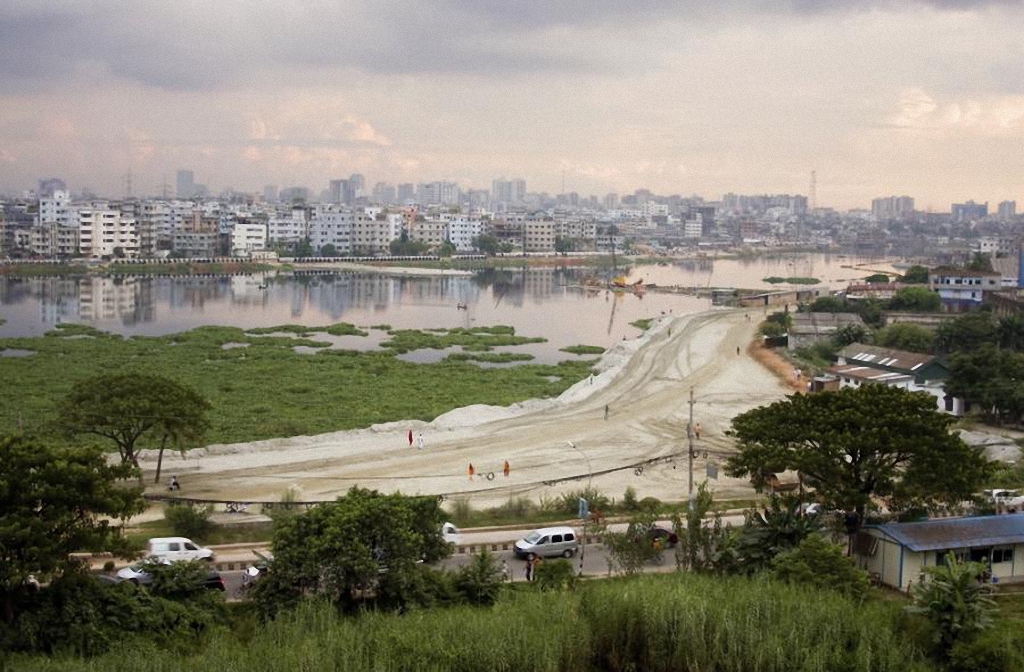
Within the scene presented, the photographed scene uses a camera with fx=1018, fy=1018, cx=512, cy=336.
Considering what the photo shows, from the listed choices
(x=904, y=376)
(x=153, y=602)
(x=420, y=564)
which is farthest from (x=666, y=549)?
(x=904, y=376)

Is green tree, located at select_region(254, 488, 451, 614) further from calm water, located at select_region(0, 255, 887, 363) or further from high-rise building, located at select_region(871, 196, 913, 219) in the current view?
high-rise building, located at select_region(871, 196, 913, 219)

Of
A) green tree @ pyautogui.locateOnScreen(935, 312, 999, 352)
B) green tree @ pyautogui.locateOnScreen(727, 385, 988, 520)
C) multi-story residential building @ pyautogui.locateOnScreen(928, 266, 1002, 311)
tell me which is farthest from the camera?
multi-story residential building @ pyautogui.locateOnScreen(928, 266, 1002, 311)

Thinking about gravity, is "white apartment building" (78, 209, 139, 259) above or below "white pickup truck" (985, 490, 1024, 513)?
above

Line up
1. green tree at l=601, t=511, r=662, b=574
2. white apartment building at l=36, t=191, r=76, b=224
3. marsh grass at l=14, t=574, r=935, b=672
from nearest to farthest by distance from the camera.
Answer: marsh grass at l=14, t=574, r=935, b=672 → green tree at l=601, t=511, r=662, b=574 → white apartment building at l=36, t=191, r=76, b=224

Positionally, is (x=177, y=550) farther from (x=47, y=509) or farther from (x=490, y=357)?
(x=490, y=357)

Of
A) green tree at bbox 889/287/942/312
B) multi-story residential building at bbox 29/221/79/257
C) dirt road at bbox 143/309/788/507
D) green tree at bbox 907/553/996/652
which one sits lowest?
dirt road at bbox 143/309/788/507

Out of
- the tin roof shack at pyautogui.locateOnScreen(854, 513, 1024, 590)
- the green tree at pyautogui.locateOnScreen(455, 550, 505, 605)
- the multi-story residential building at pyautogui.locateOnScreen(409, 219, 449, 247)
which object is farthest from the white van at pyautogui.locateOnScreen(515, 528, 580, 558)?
the multi-story residential building at pyautogui.locateOnScreen(409, 219, 449, 247)
